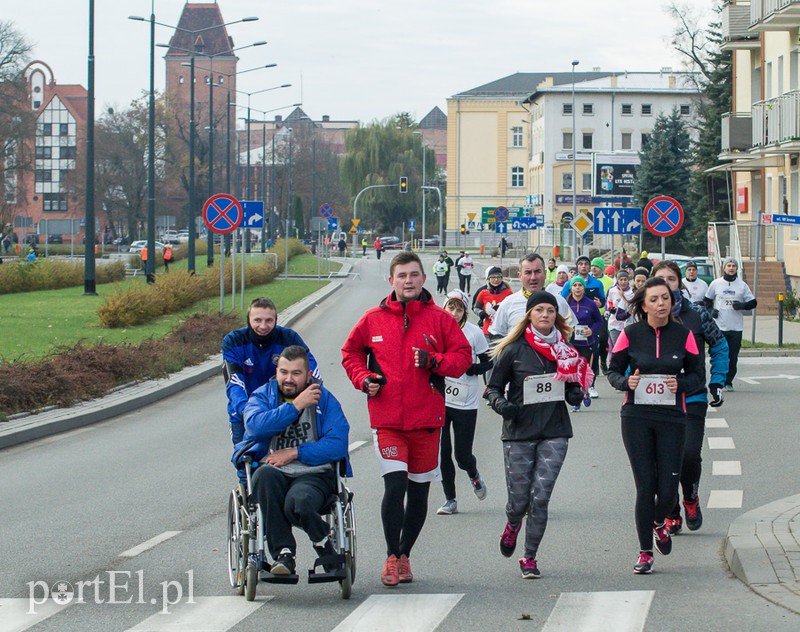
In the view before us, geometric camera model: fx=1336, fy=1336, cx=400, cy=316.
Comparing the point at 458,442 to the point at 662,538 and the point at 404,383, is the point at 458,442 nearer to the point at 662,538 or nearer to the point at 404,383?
the point at 662,538

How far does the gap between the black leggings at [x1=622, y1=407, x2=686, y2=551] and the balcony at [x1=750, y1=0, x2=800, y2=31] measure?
31.7 meters

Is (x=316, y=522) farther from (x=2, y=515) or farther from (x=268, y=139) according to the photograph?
(x=268, y=139)

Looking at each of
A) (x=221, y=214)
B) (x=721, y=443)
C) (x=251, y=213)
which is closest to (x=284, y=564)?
(x=721, y=443)

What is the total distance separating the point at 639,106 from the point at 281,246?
147 ft

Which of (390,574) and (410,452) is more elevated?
(410,452)

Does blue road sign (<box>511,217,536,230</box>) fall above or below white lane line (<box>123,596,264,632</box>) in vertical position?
above

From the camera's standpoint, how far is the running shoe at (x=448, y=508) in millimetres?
9805

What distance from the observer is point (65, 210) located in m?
138

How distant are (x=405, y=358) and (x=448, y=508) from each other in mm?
2831

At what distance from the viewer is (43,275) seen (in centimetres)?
4716

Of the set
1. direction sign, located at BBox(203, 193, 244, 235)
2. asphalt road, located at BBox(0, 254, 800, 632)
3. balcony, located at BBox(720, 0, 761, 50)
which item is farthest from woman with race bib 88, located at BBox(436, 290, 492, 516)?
balcony, located at BBox(720, 0, 761, 50)

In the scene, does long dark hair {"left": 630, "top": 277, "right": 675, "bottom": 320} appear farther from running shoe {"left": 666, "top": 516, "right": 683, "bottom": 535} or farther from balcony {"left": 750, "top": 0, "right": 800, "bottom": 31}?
balcony {"left": 750, "top": 0, "right": 800, "bottom": 31}

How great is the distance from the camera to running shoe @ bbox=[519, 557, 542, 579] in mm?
7535

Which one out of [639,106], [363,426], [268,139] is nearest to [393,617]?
[363,426]
